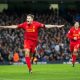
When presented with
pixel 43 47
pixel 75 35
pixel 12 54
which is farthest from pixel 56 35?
pixel 75 35

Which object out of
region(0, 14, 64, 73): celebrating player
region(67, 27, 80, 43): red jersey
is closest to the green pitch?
region(0, 14, 64, 73): celebrating player

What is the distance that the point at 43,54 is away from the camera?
31.1 metres

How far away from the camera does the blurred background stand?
101 feet

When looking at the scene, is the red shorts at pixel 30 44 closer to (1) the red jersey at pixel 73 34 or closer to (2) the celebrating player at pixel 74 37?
(2) the celebrating player at pixel 74 37

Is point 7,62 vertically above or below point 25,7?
below

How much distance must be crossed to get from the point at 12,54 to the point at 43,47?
7.93ft

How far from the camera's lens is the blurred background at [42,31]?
3070 centimetres

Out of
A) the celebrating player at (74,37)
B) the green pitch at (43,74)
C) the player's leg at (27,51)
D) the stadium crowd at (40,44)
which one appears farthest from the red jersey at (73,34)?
the stadium crowd at (40,44)

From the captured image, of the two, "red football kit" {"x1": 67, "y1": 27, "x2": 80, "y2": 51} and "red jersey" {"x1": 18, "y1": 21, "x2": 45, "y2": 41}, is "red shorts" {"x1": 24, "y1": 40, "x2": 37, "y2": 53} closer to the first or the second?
"red jersey" {"x1": 18, "y1": 21, "x2": 45, "y2": 41}

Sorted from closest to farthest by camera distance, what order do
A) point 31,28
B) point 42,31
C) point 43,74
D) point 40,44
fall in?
1. point 43,74
2. point 31,28
3. point 40,44
4. point 42,31

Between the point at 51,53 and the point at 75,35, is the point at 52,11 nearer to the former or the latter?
the point at 51,53

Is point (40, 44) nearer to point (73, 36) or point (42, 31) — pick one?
point (42, 31)

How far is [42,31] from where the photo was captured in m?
34.8

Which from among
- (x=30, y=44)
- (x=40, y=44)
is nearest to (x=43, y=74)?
(x=30, y=44)
